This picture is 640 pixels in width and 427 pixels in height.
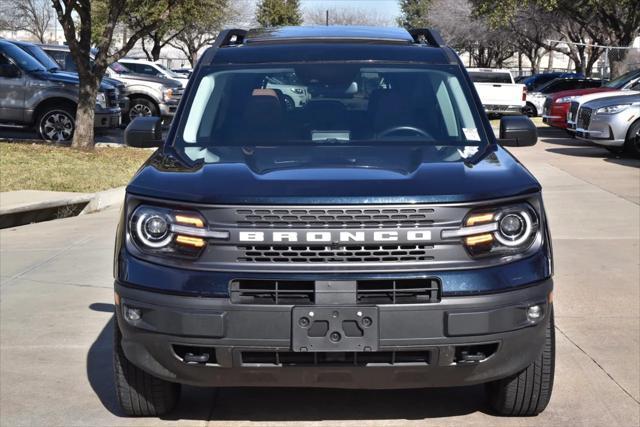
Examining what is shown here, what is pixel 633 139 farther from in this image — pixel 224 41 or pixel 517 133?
pixel 224 41

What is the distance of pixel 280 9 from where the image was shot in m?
68.6

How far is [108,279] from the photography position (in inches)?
322

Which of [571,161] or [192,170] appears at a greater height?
[192,170]

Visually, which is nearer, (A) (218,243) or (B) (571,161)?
(A) (218,243)

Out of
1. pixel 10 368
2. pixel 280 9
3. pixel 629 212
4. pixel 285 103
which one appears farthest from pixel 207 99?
pixel 280 9

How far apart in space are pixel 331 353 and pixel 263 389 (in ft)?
4.40

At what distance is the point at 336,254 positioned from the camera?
3.98 metres

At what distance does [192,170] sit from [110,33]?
13847 millimetres

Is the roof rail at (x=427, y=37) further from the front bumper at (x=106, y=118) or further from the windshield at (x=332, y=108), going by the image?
Answer: the front bumper at (x=106, y=118)

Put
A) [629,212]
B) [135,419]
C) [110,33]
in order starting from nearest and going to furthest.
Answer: [135,419] < [629,212] < [110,33]

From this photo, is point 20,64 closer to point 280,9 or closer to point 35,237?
point 35,237

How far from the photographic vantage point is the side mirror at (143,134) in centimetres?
557

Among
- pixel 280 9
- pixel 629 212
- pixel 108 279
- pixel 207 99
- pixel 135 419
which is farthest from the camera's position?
pixel 280 9

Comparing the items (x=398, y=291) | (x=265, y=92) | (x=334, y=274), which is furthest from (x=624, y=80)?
(x=334, y=274)
